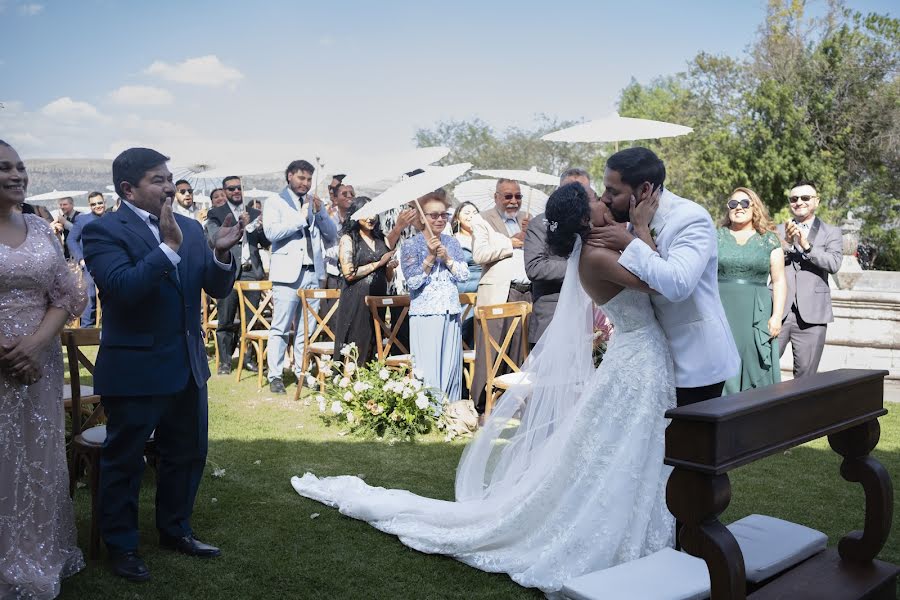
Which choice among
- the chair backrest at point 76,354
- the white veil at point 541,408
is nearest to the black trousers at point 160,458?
the chair backrest at point 76,354

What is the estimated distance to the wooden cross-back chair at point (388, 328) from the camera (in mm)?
Answer: 6961

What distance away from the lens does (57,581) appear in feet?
11.3

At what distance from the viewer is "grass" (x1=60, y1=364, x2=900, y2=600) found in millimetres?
3568

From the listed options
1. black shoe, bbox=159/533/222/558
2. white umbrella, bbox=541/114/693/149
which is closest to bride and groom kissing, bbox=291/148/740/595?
black shoe, bbox=159/533/222/558

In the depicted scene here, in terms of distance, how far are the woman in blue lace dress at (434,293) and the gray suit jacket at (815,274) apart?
2722mm

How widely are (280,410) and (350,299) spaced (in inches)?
47.4

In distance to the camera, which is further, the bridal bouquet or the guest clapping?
the guest clapping

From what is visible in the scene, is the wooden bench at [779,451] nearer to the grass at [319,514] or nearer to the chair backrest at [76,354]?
the grass at [319,514]

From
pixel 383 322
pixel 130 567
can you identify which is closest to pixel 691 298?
pixel 130 567

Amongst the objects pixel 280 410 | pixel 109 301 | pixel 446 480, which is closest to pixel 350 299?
pixel 280 410

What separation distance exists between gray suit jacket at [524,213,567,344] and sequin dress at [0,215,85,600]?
3.42 metres

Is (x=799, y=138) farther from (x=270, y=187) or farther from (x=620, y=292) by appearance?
(x=620, y=292)

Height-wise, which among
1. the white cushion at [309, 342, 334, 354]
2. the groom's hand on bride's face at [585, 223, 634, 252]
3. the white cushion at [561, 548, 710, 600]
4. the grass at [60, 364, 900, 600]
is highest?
the groom's hand on bride's face at [585, 223, 634, 252]

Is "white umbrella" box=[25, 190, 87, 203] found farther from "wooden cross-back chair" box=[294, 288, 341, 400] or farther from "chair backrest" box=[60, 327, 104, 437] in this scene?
"chair backrest" box=[60, 327, 104, 437]
